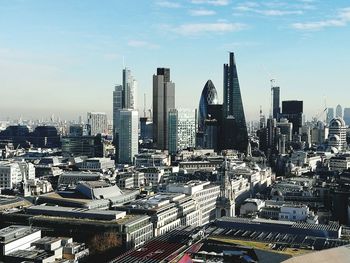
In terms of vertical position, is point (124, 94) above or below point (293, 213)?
above

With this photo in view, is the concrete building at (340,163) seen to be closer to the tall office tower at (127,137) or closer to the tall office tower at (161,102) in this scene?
the tall office tower at (127,137)

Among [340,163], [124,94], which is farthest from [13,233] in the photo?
[124,94]

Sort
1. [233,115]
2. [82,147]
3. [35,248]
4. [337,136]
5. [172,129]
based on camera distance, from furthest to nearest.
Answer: [233,115] < [172,129] < [337,136] < [82,147] < [35,248]

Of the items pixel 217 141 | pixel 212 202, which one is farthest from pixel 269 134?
pixel 212 202

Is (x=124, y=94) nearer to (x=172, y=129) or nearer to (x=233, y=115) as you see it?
(x=172, y=129)

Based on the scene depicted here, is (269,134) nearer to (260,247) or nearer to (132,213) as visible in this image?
(132,213)

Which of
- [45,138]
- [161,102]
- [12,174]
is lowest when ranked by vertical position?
[12,174]

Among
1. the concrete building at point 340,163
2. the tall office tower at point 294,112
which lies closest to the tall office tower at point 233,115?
the tall office tower at point 294,112

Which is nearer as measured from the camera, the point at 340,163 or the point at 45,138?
the point at 340,163

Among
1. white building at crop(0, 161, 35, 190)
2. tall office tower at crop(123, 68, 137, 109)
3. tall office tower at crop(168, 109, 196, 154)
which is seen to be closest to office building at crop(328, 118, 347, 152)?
tall office tower at crop(168, 109, 196, 154)

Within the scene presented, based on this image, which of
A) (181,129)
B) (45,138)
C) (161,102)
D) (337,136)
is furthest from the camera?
(45,138)
